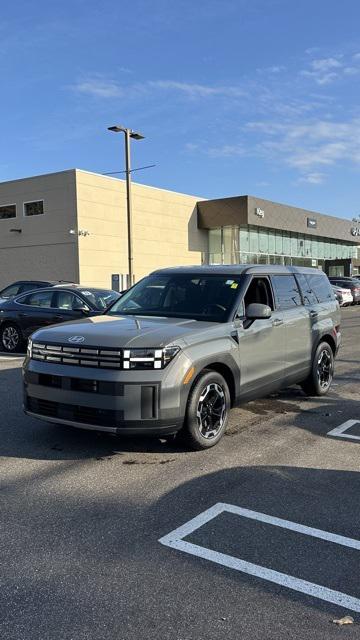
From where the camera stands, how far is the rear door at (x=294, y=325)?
680 cm

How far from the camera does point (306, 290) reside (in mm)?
7641

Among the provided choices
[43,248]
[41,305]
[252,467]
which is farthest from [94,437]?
[43,248]

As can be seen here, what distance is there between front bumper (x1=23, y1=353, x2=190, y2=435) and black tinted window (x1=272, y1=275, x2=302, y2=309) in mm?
2336

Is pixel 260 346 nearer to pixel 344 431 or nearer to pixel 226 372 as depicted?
pixel 226 372

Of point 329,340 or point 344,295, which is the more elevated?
point 344,295

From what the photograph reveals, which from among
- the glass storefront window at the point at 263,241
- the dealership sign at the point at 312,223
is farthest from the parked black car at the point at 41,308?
the dealership sign at the point at 312,223

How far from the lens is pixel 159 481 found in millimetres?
4461

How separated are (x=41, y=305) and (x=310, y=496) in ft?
29.5

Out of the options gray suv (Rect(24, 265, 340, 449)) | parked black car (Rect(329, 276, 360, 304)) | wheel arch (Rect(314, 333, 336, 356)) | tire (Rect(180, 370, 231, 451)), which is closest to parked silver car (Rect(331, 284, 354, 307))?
parked black car (Rect(329, 276, 360, 304))

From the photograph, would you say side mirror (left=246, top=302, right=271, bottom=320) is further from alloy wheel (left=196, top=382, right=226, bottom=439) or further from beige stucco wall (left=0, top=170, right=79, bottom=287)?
beige stucco wall (left=0, top=170, right=79, bottom=287)

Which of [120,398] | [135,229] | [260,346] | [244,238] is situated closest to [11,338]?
[260,346]

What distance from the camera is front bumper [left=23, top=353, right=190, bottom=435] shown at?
15.3 feet

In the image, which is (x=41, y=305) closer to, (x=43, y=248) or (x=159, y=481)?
(x=159, y=481)

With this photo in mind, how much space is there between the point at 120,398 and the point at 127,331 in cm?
68
